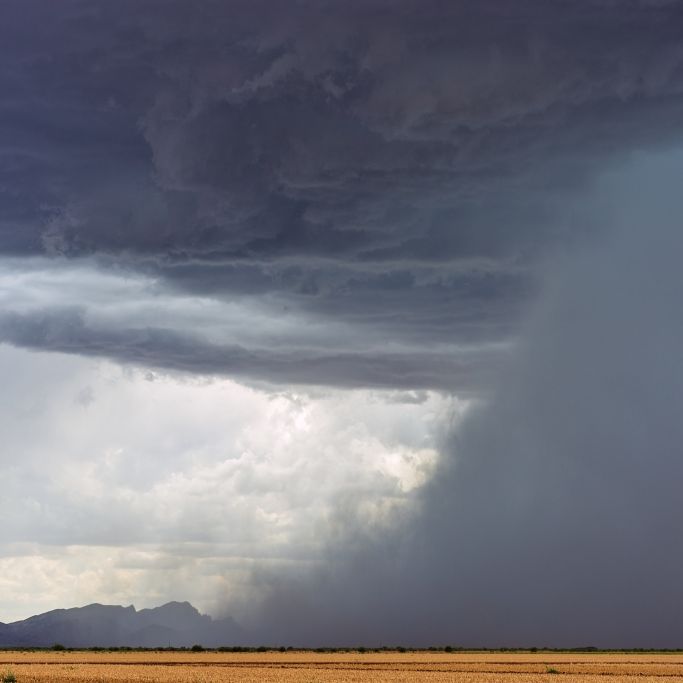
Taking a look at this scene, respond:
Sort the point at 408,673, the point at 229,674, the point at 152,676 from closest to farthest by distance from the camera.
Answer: the point at 152,676 < the point at 229,674 < the point at 408,673

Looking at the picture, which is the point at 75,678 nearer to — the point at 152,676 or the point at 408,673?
the point at 152,676

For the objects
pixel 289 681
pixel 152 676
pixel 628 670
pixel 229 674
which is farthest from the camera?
pixel 628 670

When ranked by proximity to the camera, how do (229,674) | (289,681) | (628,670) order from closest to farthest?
(289,681) → (229,674) → (628,670)

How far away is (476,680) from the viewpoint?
10588cm

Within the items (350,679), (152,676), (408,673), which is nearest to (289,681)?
(350,679)

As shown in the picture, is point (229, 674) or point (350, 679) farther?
point (229, 674)

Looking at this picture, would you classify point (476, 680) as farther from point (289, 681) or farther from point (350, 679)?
point (289, 681)

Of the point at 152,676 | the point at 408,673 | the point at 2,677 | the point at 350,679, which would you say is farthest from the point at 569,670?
the point at 2,677

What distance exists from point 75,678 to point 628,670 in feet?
229

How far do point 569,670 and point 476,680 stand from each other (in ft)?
95.0

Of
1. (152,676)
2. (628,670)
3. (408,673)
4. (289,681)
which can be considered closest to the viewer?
(289,681)

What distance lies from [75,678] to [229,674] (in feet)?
60.3

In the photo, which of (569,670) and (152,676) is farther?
(569,670)

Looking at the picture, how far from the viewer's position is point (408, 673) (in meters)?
120
